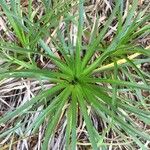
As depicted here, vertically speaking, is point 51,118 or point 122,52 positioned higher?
point 122,52

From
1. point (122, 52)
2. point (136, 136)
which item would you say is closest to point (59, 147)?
point (136, 136)

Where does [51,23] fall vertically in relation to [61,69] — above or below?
above

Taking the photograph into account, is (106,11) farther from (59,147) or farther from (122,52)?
(59,147)

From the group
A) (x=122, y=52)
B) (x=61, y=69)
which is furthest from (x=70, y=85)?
(x=122, y=52)

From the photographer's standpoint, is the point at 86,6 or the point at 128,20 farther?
the point at 86,6

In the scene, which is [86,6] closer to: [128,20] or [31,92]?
[128,20]

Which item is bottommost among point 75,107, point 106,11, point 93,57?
point 75,107
